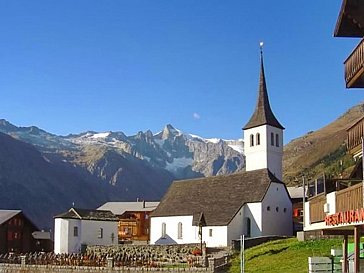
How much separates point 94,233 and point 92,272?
72.7 feet

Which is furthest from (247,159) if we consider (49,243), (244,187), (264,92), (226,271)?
(226,271)

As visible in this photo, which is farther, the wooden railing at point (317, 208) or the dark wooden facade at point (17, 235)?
the dark wooden facade at point (17, 235)

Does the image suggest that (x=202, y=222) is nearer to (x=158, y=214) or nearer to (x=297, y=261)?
(x=158, y=214)

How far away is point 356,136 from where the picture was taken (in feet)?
78.8

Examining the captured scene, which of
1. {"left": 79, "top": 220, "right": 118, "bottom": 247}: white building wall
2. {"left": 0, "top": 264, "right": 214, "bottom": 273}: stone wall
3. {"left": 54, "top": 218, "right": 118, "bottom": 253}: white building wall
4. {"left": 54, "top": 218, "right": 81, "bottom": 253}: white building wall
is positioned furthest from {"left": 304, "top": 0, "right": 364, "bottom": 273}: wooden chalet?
{"left": 79, "top": 220, "right": 118, "bottom": 247}: white building wall

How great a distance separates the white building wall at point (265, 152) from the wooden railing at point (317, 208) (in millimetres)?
48204

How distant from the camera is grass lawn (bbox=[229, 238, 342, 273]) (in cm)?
4153

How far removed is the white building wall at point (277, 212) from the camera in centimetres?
6525

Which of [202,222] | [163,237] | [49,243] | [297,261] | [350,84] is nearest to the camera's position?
[350,84]

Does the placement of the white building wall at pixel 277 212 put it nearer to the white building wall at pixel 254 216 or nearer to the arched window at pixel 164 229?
the white building wall at pixel 254 216

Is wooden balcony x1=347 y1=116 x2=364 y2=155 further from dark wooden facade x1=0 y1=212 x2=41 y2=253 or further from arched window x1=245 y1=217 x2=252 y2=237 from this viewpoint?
dark wooden facade x1=0 y1=212 x2=41 y2=253

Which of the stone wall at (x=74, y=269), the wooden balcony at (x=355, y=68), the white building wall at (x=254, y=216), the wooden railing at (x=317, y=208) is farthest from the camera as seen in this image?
the white building wall at (x=254, y=216)

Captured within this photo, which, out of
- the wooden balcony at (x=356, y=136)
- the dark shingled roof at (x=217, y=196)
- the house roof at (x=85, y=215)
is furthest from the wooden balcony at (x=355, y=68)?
the house roof at (x=85, y=215)

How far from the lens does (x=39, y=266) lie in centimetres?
5816
